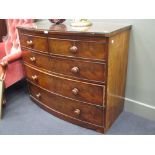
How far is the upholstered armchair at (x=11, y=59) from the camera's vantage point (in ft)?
6.59

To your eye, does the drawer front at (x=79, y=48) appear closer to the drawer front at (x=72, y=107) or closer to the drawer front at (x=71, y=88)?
the drawer front at (x=71, y=88)

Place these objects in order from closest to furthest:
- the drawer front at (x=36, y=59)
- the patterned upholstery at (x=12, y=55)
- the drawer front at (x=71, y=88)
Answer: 1. the drawer front at (x=71, y=88)
2. the drawer front at (x=36, y=59)
3. the patterned upholstery at (x=12, y=55)

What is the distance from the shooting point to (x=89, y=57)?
4.86ft

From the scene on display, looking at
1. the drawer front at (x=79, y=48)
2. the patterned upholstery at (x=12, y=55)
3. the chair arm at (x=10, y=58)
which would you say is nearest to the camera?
the drawer front at (x=79, y=48)

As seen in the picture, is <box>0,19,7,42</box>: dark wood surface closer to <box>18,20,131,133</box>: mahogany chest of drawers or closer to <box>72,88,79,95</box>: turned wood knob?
<box>18,20,131,133</box>: mahogany chest of drawers

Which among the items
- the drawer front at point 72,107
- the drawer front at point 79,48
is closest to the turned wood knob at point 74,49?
the drawer front at point 79,48

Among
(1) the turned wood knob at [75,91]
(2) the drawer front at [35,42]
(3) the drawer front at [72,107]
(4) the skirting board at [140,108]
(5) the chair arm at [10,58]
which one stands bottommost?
(4) the skirting board at [140,108]

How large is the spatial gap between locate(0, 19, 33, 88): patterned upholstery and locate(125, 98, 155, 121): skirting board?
4.07 ft

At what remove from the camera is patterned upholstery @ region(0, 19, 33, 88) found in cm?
213

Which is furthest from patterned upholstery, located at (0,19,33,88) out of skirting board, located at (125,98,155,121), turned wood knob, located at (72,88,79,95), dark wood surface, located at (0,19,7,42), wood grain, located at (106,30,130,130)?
skirting board, located at (125,98,155,121)

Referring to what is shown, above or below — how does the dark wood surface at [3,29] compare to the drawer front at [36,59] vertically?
above
